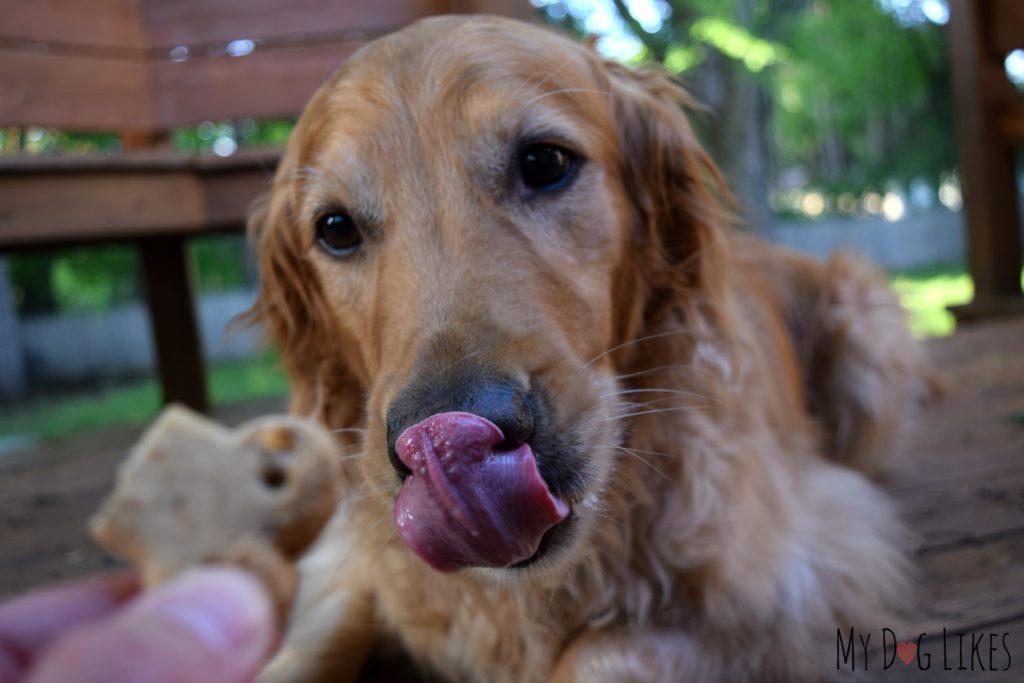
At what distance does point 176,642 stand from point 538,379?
27.2 inches

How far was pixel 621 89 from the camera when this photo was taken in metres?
1.81

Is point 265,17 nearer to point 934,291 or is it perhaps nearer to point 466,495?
point 466,495

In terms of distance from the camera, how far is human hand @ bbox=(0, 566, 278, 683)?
0.46 meters

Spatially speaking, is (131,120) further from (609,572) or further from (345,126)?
(609,572)

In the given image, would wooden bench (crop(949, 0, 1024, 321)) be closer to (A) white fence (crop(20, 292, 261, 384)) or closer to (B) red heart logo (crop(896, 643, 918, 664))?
(B) red heart logo (crop(896, 643, 918, 664))

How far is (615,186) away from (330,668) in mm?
1071

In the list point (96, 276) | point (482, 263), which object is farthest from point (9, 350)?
point (482, 263)

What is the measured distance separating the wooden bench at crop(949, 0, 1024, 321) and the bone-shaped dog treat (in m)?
4.51

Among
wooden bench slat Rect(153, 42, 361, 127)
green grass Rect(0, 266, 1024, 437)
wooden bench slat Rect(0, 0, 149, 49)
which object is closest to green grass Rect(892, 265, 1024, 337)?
green grass Rect(0, 266, 1024, 437)

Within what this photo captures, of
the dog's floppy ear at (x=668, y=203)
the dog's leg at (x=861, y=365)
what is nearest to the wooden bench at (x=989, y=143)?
the dog's leg at (x=861, y=365)

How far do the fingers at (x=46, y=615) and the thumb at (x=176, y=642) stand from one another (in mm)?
193

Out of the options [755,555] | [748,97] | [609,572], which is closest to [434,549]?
[609,572]

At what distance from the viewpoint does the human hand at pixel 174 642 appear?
458 mm

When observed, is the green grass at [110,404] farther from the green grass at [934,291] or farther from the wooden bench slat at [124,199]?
the green grass at [934,291]
